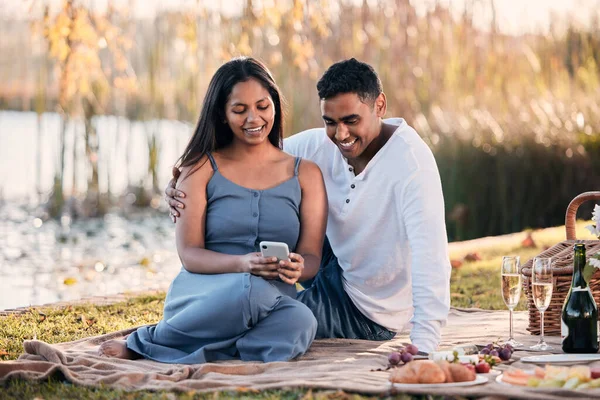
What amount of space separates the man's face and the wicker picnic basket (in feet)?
2.92

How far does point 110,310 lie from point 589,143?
536cm

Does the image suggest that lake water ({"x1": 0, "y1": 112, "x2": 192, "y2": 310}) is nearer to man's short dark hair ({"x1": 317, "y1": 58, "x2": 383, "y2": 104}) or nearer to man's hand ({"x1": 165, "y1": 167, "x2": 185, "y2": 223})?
man's hand ({"x1": 165, "y1": 167, "x2": 185, "y2": 223})

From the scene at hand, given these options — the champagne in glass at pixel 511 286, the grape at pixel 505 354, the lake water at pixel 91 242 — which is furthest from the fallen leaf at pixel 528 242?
the grape at pixel 505 354

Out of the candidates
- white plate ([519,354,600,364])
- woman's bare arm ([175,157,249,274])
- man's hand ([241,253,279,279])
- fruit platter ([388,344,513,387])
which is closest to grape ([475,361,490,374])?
fruit platter ([388,344,513,387])

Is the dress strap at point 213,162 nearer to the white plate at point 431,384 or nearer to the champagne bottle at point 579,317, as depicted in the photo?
the white plate at point 431,384

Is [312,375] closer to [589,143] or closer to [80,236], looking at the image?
[589,143]

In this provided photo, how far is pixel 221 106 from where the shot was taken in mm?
3916

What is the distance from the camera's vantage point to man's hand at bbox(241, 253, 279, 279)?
3596mm

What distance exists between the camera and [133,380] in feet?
10.7

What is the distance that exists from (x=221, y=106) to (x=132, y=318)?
1.45 metres

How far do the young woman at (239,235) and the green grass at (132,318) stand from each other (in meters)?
0.54

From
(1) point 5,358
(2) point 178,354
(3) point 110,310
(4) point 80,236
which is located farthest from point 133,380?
(4) point 80,236

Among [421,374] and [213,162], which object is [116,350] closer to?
[213,162]

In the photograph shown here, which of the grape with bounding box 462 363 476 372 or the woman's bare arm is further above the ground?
the woman's bare arm
